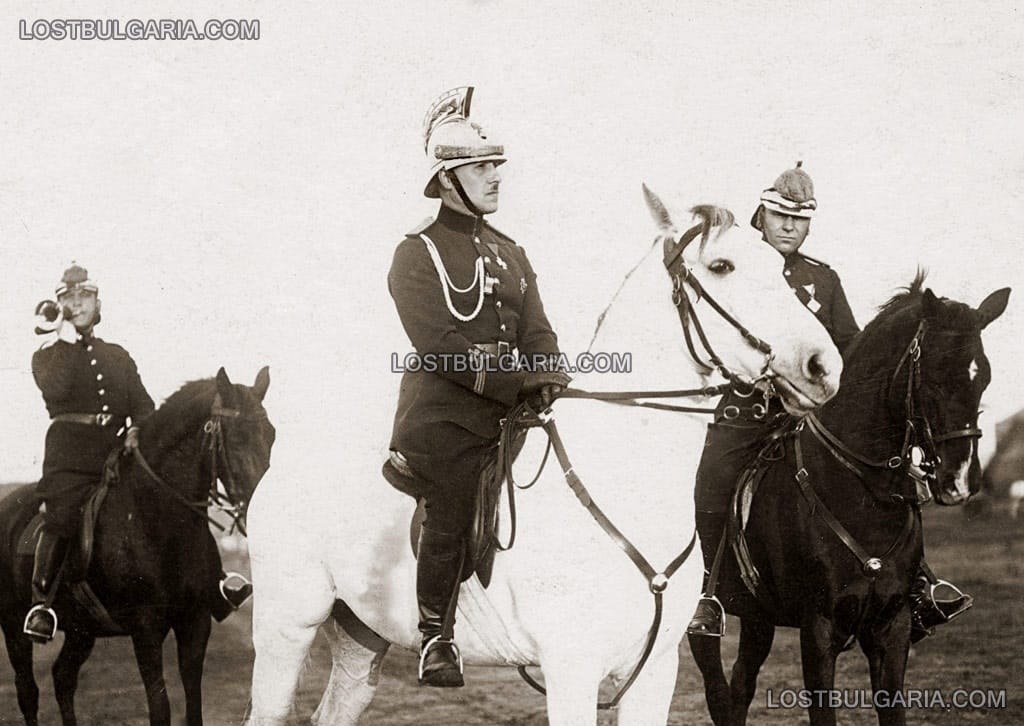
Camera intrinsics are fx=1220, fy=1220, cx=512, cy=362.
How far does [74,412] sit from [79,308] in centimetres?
70

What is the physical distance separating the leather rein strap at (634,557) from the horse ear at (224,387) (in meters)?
3.17

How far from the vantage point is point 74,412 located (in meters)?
7.95

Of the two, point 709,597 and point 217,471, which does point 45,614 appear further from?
point 709,597

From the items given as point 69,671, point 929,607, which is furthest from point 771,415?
point 69,671

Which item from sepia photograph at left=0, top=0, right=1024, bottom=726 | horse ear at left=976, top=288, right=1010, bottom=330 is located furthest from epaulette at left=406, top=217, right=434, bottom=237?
horse ear at left=976, top=288, right=1010, bottom=330

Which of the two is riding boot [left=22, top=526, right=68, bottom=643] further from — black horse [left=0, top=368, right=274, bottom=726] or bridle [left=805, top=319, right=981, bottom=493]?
bridle [left=805, top=319, right=981, bottom=493]

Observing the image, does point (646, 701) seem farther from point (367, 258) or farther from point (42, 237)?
point (42, 237)

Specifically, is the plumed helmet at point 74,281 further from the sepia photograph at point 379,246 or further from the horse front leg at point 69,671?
the horse front leg at point 69,671

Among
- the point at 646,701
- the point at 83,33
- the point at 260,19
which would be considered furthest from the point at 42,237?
the point at 646,701

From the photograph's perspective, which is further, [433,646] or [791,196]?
[791,196]

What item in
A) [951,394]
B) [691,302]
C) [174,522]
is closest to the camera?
[691,302]

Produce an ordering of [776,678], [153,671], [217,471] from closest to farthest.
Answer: [153,671], [217,471], [776,678]

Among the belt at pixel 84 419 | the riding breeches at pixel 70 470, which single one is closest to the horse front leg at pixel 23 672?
the riding breeches at pixel 70 470

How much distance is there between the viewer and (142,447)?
305 inches
